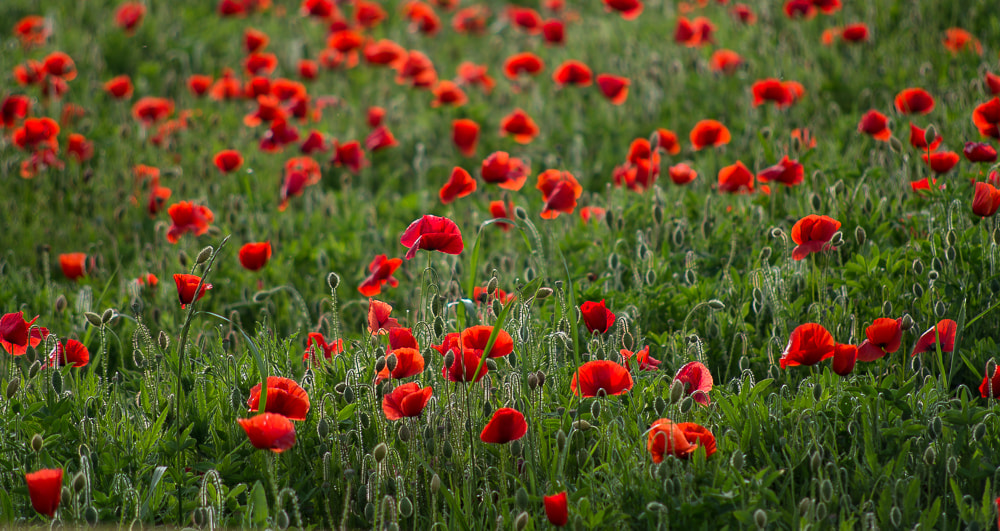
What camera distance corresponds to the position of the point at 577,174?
4379mm

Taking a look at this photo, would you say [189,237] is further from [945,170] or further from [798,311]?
[945,170]

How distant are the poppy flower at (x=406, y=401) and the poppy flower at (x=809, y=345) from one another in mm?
856

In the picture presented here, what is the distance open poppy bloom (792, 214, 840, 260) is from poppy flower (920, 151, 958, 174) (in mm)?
831


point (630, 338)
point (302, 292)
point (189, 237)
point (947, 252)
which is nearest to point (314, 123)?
point (189, 237)

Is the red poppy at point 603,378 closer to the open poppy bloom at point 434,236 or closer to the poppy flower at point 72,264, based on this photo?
the open poppy bloom at point 434,236

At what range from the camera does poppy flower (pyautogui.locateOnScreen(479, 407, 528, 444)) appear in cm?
190

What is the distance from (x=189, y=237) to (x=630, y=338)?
224cm

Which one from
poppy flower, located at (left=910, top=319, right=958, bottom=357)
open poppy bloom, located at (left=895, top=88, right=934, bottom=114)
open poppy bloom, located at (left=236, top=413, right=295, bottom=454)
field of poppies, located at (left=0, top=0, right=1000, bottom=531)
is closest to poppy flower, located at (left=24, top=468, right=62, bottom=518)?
field of poppies, located at (left=0, top=0, right=1000, bottom=531)

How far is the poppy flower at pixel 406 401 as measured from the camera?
195 centimetres

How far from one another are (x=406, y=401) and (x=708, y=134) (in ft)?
6.72

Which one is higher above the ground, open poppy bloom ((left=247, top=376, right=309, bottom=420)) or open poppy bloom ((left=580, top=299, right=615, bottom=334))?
open poppy bloom ((left=580, top=299, right=615, bottom=334))

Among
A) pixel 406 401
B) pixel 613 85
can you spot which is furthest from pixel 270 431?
pixel 613 85

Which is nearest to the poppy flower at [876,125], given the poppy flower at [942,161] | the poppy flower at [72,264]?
the poppy flower at [942,161]

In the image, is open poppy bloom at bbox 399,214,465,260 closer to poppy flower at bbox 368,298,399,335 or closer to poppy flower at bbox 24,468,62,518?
poppy flower at bbox 368,298,399,335
